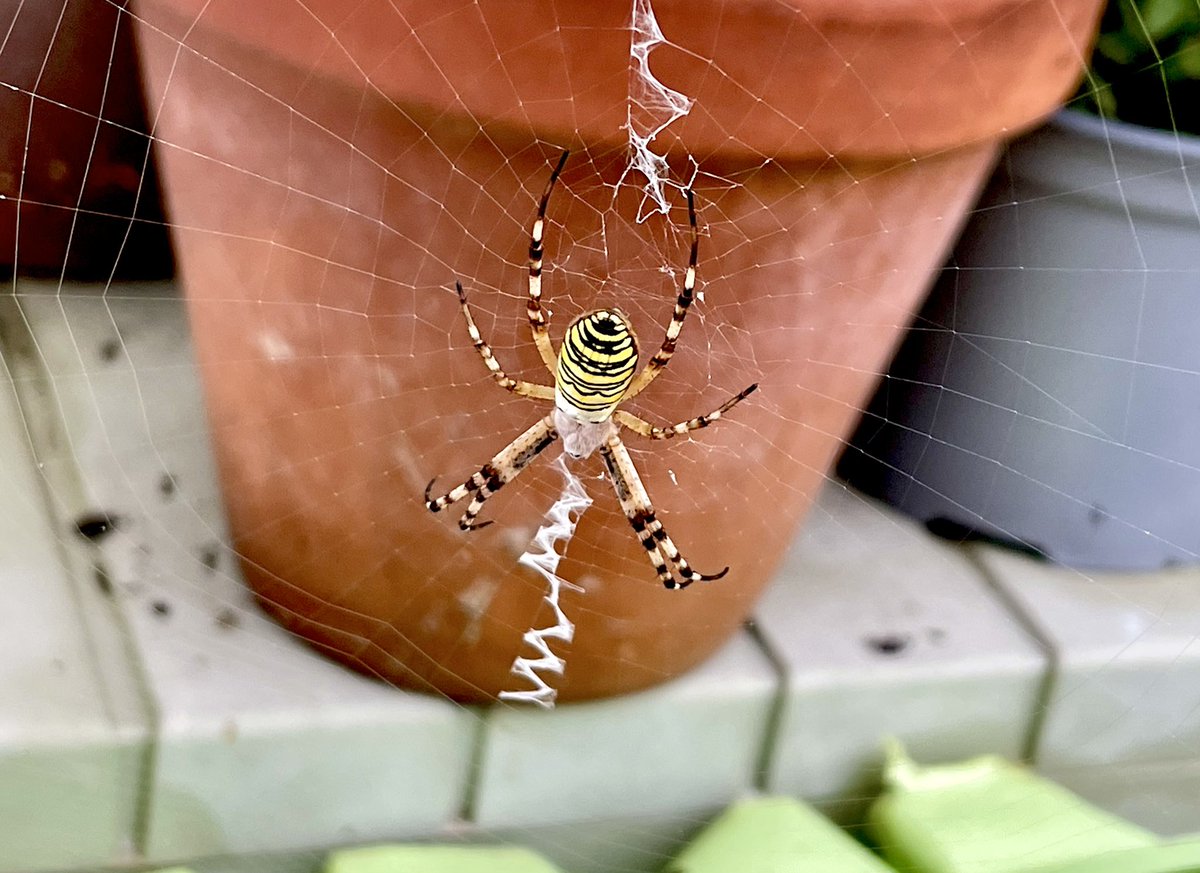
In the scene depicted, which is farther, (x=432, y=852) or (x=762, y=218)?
(x=432, y=852)

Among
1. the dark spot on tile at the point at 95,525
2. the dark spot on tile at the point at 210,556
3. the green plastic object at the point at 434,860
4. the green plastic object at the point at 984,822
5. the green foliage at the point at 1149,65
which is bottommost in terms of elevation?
the green plastic object at the point at 434,860

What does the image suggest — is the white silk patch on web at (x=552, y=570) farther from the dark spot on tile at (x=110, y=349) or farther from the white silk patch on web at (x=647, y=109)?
the dark spot on tile at (x=110, y=349)

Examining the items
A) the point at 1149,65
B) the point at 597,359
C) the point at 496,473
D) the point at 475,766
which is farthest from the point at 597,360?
the point at 1149,65

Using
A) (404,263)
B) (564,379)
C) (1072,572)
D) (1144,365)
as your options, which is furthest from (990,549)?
(404,263)

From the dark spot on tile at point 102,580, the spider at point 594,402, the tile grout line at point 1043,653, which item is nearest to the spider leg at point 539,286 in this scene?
the spider at point 594,402

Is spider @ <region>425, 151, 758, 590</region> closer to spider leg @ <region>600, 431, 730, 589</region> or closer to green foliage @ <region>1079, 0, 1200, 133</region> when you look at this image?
spider leg @ <region>600, 431, 730, 589</region>

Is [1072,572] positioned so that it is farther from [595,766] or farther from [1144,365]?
[595,766]
